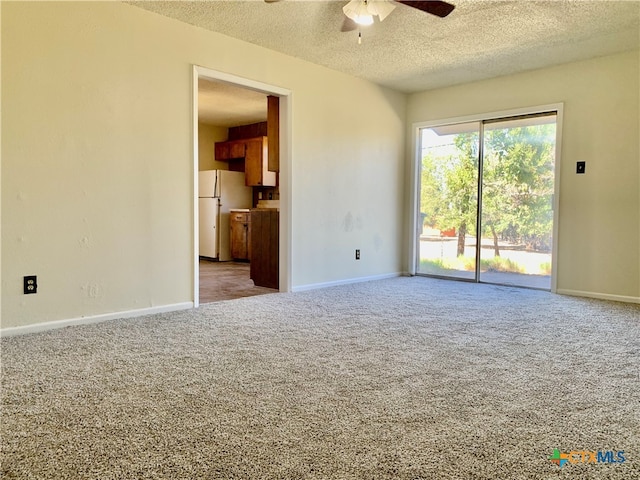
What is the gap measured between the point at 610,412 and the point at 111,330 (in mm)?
2801

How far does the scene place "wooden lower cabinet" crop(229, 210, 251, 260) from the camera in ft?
24.1

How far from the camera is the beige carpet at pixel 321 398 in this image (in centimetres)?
141

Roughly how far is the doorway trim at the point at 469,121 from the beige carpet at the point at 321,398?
153 centimetres

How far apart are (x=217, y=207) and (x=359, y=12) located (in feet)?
16.6

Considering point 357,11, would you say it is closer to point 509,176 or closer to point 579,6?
point 579,6

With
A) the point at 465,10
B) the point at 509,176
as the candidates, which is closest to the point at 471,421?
the point at 465,10

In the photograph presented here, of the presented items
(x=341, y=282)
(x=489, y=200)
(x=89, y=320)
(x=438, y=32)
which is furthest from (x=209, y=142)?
(x=89, y=320)

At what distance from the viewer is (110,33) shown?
10.5ft

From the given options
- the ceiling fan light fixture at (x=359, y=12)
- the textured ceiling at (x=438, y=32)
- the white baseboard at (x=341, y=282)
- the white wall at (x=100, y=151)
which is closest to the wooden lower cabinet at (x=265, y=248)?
the white baseboard at (x=341, y=282)

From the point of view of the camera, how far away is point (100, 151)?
3.19 meters

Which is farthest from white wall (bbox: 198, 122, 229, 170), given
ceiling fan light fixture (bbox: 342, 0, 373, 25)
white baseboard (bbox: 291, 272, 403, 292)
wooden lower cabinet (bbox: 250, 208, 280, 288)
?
ceiling fan light fixture (bbox: 342, 0, 373, 25)

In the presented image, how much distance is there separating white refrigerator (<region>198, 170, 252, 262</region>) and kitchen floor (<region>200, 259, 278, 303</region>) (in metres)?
0.44

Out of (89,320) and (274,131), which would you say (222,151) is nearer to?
(274,131)

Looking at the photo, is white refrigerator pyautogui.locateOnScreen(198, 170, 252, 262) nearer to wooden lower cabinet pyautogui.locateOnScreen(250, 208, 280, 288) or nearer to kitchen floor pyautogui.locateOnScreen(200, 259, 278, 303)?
kitchen floor pyautogui.locateOnScreen(200, 259, 278, 303)
